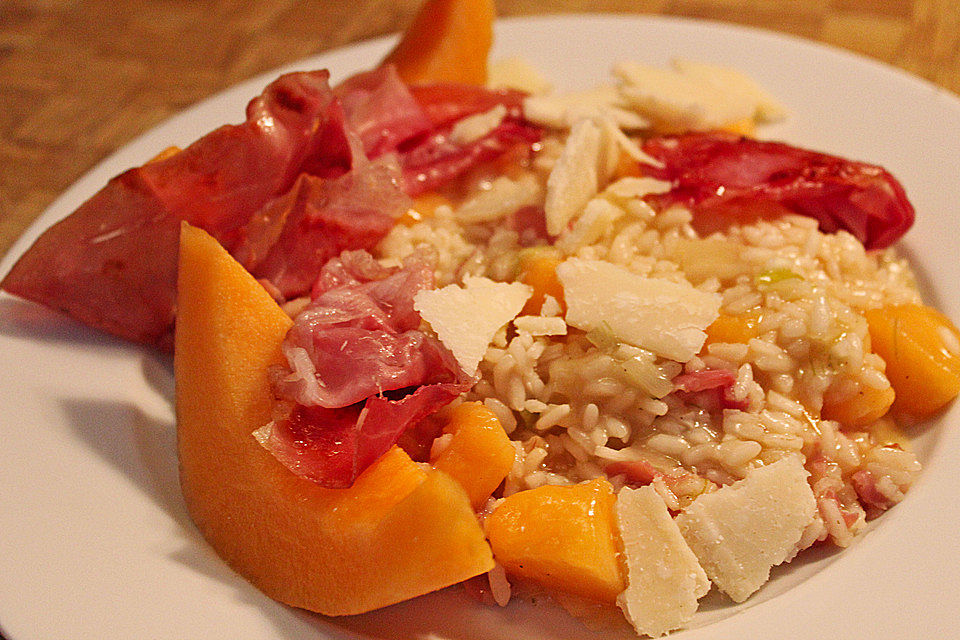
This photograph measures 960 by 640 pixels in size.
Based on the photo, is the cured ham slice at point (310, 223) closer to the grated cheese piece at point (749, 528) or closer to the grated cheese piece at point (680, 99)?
the grated cheese piece at point (680, 99)

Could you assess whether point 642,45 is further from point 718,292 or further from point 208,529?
point 208,529

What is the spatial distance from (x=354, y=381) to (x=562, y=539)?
0.52 meters

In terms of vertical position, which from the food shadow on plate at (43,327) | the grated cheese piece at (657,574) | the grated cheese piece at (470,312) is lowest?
the food shadow on plate at (43,327)

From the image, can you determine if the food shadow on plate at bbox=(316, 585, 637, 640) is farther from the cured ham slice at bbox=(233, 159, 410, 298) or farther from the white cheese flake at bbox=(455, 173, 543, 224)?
the white cheese flake at bbox=(455, 173, 543, 224)

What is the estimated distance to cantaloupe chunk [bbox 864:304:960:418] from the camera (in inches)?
77.0

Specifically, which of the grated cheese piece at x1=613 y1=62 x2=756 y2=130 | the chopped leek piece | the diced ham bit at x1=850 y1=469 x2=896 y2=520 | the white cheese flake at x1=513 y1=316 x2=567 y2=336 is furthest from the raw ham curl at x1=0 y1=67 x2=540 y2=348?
the diced ham bit at x1=850 y1=469 x2=896 y2=520

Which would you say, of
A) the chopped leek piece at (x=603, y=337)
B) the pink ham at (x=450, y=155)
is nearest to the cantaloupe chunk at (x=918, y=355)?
the chopped leek piece at (x=603, y=337)

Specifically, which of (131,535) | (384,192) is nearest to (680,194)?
(384,192)

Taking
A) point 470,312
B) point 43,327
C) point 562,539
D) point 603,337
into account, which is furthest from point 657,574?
point 43,327

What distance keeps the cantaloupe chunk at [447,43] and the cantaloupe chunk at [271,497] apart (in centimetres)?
133

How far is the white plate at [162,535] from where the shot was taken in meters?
1.58

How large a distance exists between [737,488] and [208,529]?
1094 mm

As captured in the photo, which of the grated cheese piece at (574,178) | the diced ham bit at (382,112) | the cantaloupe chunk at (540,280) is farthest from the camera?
the diced ham bit at (382,112)

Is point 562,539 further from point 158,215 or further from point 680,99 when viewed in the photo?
point 680,99
